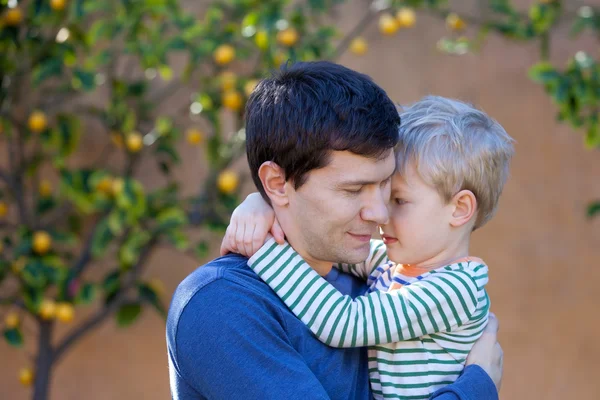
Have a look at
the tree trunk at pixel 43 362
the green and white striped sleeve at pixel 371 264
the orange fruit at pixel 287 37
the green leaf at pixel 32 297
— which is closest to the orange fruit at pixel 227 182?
the orange fruit at pixel 287 37

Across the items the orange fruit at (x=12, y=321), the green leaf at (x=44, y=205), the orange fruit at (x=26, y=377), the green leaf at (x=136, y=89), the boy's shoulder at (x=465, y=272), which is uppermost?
the boy's shoulder at (x=465, y=272)

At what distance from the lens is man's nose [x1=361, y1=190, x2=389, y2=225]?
1729 mm

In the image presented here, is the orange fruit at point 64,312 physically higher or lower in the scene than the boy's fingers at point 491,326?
lower

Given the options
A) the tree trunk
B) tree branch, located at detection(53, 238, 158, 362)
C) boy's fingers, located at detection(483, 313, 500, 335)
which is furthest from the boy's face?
the tree trunk

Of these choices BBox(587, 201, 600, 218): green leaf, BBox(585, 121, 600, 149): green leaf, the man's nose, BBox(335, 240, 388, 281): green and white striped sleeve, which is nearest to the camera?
the man's nose

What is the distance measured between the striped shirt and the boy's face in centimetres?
6

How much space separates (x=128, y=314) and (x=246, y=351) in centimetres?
237

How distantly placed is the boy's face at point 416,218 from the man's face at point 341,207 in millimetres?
82

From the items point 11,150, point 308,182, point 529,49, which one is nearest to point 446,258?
point 308,182

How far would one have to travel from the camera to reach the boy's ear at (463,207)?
186 cm

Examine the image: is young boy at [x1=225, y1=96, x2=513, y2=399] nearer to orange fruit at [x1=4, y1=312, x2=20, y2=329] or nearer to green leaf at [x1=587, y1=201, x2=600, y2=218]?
green leaf at [x1=587, y1=201, x2=600, y2=218]

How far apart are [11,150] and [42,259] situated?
0.61m

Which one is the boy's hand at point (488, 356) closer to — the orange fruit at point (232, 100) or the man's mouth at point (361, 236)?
the man's mouth at point (361, 236)

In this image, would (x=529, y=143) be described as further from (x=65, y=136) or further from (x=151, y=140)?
(x=65, y=136)
